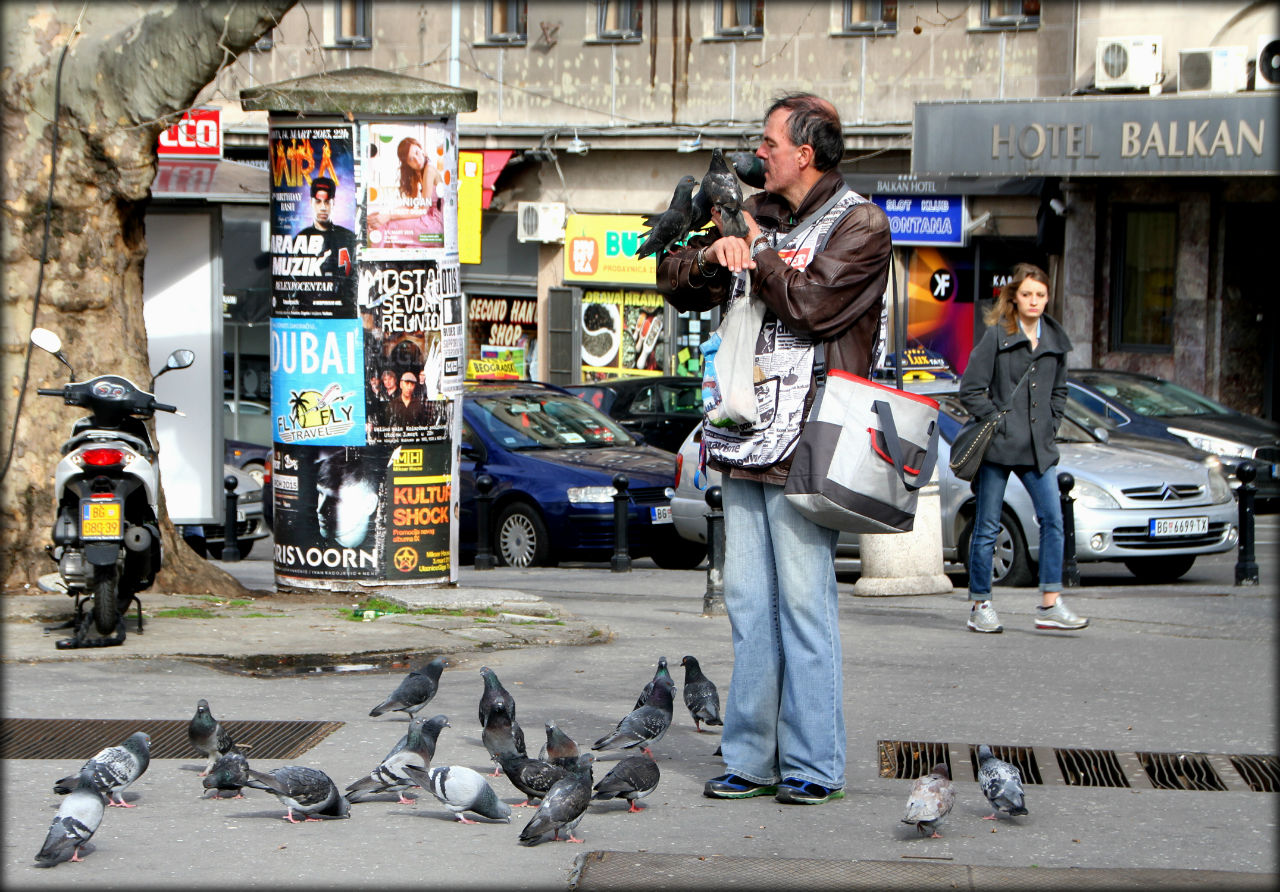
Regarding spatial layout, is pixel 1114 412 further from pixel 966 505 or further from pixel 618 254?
pixel 618 254

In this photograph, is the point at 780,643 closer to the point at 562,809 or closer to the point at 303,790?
the point at 562,809

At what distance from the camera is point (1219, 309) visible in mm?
24219

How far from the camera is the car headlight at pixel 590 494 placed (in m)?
15.3

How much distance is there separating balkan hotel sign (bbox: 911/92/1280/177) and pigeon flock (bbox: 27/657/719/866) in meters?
19.1

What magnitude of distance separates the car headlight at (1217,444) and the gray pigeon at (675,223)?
1364cm

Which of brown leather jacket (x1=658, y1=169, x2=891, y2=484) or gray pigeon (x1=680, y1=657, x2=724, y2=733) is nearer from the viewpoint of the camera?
brown leather jacket (x1=658, y1=169, x2=891, y2=484)

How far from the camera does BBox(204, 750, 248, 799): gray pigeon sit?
535 cm

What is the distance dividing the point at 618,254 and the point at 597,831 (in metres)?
25.5

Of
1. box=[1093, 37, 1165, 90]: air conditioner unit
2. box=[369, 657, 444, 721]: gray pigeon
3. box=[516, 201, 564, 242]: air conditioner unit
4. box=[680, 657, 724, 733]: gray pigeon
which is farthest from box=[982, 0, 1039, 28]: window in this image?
box=[369, 657, 444, 721]: gray pigeon

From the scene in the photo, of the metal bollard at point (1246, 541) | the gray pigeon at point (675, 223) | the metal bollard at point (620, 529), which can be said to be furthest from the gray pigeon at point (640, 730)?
the metal bollard at point (620, 529)

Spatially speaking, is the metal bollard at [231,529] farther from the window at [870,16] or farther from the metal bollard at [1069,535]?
the window at [870,16]

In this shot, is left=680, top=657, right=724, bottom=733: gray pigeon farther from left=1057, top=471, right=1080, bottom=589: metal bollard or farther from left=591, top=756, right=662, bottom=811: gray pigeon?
left=1057, top=471, right=1080, bottom=589: metal bollard

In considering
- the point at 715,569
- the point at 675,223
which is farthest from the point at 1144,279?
the point at 675,223

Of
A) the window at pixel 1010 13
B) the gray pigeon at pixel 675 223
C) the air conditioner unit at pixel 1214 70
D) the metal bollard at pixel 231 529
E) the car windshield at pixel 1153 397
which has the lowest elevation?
the metal bollard at pixel 231 529
